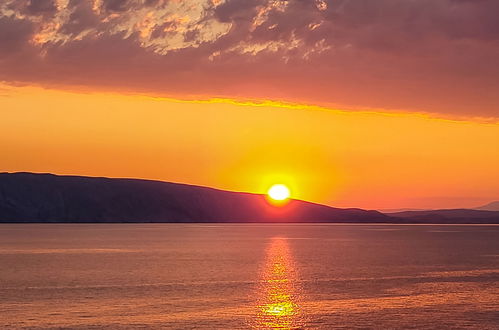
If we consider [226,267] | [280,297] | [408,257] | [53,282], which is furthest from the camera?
[408,257]

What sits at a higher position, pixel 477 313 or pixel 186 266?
pixel 186 266

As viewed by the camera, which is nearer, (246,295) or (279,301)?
(279,301)

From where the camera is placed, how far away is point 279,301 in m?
81.2

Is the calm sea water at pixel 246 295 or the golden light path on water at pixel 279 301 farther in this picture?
the calm sea water at pixel 246 295

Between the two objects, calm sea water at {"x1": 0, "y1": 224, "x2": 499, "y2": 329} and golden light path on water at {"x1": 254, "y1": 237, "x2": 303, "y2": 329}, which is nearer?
golden light path on water at {"x1": 254, "y1": 237, "x2": 303, "y2": 329}

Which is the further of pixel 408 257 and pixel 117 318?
pixel 408 257

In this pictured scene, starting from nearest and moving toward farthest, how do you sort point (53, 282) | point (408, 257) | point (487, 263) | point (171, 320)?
point (171, 320), point (53, 282), point (487, 263), point (408, 257)

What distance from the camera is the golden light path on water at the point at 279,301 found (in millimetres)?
65312

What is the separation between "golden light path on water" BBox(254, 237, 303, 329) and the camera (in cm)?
6531

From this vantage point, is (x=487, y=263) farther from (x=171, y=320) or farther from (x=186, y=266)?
(x=171, y=320)

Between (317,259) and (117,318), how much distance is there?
9116 centimetres

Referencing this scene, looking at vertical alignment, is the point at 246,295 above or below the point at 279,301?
above

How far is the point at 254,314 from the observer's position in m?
70.4

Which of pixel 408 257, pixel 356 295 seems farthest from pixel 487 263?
pixel 356 295
